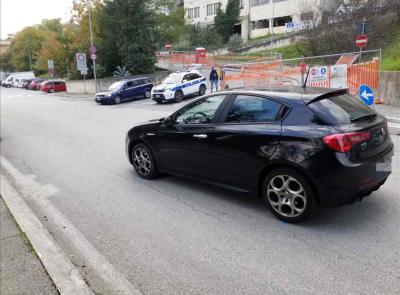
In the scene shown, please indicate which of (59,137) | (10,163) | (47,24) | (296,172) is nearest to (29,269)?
(296,172)

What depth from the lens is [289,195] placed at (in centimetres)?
443

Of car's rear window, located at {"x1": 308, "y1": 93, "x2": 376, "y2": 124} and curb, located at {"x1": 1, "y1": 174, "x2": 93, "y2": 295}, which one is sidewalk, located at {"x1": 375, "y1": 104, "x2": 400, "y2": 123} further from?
curb, located at {"x1": 1, "y1": 174, "x2": 93, "y2": 295}

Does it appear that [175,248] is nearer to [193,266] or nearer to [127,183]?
[193,266]

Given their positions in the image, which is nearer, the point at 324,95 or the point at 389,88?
the point at 324,95

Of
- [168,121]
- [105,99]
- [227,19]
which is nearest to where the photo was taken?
[168,121]

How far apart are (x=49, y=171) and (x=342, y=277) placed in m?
6.25

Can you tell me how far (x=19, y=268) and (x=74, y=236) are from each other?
0.86m

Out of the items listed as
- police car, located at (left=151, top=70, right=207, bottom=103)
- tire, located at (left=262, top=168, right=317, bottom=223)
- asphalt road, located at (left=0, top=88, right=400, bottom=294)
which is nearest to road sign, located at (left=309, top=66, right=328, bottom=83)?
police car, located at (left=151, top=70, right=207, bottom=103)

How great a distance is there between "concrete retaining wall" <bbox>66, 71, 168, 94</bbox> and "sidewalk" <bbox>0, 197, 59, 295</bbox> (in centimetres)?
2862

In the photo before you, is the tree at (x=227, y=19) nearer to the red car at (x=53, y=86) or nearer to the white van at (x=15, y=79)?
the red car at (x=53, y=86)

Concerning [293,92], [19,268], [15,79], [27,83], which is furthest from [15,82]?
[293,92]

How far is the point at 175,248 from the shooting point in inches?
164

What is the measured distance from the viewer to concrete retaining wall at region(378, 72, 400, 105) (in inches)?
513

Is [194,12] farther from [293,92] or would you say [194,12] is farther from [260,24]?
[293,92]
